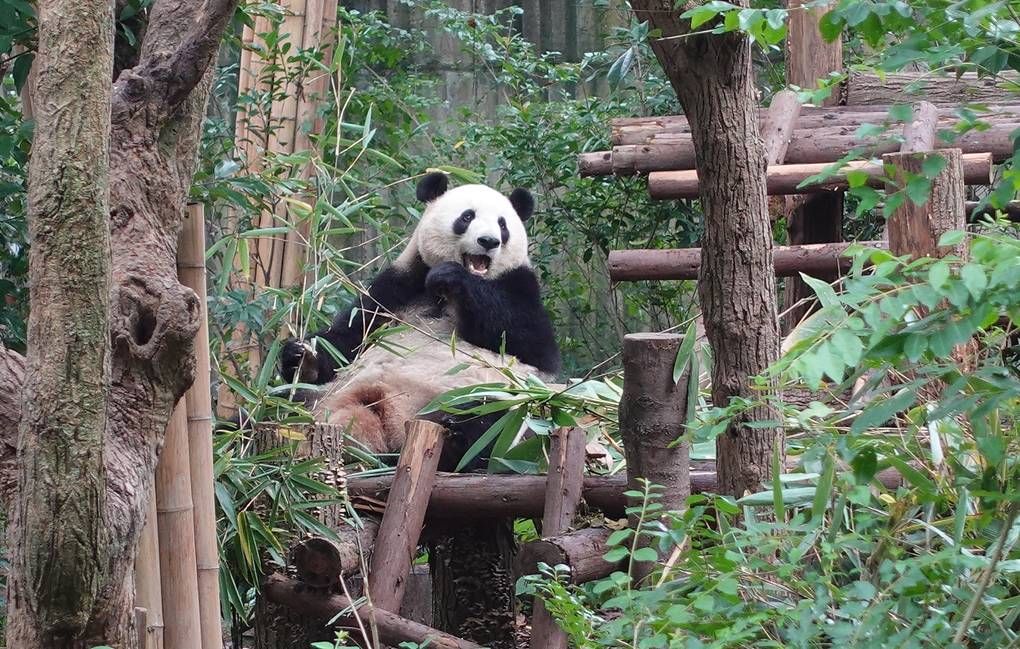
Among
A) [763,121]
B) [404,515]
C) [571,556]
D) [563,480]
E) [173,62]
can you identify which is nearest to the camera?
[173,62]

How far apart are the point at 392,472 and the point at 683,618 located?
8.04 ft

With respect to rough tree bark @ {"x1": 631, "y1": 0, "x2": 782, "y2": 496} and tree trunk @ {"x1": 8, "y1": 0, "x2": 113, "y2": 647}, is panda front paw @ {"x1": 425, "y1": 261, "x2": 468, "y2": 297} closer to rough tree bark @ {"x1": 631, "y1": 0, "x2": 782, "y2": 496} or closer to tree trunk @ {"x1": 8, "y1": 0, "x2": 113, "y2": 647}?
rough tree bark @ {"x1": 631, "y1": 0, "x2": 782, "y2": 496}

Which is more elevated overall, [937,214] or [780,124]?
[780,124]

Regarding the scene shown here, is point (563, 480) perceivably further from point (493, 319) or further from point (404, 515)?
point (493, 319)

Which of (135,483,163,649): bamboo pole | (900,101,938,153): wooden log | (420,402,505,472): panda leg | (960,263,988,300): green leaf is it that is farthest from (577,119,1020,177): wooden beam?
(960,263,988,300): green leaf

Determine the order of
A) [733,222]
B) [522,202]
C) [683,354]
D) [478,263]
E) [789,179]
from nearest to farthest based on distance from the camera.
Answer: [733,222] → [683,354] → [789,179] → [478,263] → [522,202]

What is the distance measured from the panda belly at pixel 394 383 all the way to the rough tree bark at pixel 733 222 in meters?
1.81

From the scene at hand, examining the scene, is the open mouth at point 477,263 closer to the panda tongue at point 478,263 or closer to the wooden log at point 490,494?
the panda tongue at point 478,263

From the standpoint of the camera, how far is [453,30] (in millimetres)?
7137

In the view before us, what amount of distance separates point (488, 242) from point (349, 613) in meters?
2.06

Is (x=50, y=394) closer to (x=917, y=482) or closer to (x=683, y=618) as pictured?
(x=683, y=618)

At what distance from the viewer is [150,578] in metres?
2.67

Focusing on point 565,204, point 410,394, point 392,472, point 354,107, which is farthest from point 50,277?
point 565,204

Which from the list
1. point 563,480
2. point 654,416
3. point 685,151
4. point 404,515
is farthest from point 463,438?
point 685,151
